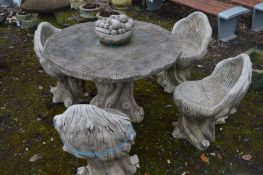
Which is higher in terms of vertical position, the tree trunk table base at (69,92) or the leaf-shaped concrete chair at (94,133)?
the leaf-shaped concrete chair at (94,133)

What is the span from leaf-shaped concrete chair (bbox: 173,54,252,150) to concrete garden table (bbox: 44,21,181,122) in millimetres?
543

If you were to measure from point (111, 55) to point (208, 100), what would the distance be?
1256 mm

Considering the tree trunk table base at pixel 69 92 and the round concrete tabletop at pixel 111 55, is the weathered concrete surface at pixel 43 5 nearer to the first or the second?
the tree trunk table base at pixel 69 92

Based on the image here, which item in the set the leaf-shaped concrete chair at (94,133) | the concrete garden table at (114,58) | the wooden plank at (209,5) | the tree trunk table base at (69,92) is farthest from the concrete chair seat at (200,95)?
the wooden plank at (209,5)

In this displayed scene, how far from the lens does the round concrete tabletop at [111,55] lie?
342 centimetres

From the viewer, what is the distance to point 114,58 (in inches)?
143

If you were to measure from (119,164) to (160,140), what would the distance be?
3.12 ft

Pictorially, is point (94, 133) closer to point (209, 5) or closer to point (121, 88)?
point (121, 88)

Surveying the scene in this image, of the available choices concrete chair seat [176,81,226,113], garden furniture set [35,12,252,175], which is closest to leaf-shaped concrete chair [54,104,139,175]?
garden furniture set [35,12,252,175]

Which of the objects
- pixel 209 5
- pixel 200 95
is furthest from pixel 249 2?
pixel 200 95

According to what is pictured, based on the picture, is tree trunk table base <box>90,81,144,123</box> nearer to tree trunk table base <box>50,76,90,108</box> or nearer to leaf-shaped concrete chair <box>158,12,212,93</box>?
tree trunk table base <box>50,76,90,108</box>

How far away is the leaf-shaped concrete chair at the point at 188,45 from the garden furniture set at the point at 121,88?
0.06ft

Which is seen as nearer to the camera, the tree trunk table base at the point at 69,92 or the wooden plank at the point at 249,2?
the tree trunk table base at the point at 69,92

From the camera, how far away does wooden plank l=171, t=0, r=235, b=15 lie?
253 inches
